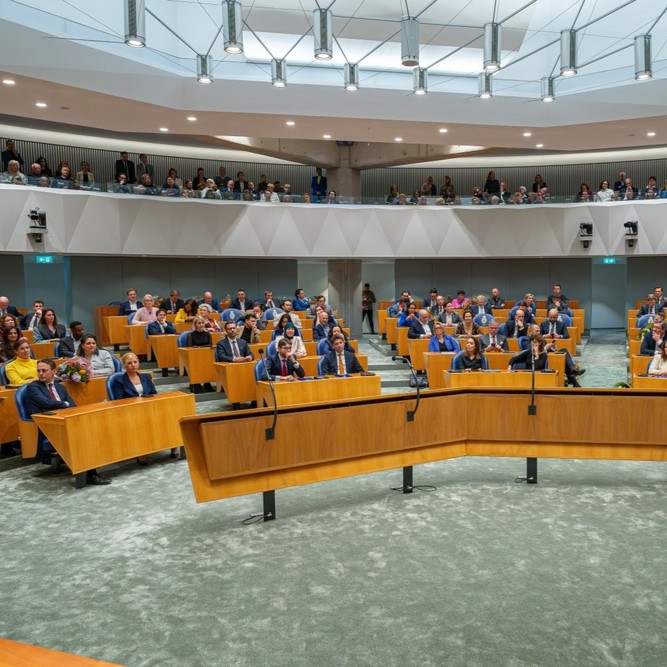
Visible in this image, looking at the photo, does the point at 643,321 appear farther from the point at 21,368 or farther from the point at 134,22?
the point at 21,368

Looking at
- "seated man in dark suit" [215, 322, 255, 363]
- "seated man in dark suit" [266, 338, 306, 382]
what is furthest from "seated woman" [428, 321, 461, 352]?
"seated man in dark suit" [215, 322, 255, 363]

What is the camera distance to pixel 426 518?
4840 mm

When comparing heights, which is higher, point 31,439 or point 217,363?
point 217,363

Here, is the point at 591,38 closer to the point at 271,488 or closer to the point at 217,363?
the point at 217,363

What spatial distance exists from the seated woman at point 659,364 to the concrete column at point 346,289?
9.96 metres

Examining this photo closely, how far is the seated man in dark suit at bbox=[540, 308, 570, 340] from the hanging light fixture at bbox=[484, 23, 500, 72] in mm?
4175

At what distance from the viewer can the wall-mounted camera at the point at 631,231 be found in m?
15.9

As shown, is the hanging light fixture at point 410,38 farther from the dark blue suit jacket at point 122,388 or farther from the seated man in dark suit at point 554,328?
the dark blue suit jacket at point 122,388

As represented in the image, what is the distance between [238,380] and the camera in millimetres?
8453

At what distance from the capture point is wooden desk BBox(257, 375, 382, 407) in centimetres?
741

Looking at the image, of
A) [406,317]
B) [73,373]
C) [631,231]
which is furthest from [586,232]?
[73,373]

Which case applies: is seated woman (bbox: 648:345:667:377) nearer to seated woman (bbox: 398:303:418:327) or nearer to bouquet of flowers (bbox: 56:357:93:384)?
seated woman (bbox: 398:303:418:327)

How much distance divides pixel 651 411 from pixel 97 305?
44.7 feet

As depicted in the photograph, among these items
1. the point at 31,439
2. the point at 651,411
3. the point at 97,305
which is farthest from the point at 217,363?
the point at 97,305
